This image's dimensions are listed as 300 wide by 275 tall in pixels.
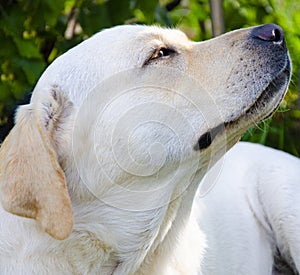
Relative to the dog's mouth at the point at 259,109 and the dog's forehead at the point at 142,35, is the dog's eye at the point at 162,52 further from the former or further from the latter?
the dog's mouth at the point at 259,109

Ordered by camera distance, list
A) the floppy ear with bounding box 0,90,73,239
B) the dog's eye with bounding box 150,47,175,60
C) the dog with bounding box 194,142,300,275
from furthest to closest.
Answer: the dog with bounding box 194,142,300,275 → the dog's eye with bounding box 150,47,175,60 → the floppy ear with bounding box 0,90,73,239

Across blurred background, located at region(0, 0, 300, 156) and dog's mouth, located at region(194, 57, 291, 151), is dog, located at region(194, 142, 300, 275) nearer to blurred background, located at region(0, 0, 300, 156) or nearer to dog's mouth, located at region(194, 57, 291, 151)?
blurred background, located at region(0, 0, 300, 156)

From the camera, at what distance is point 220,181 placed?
3.97 m

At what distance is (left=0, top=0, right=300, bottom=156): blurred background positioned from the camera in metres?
4.86

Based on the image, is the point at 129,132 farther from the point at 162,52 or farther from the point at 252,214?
the point at 252,214

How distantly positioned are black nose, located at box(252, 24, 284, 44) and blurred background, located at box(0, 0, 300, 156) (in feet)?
4.93

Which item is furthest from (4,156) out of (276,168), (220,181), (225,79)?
(276,168)

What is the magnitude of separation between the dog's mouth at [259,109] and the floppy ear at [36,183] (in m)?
0.53

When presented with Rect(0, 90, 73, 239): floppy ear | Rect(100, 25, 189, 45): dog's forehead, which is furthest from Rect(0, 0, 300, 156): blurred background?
Rect(0, 90, 73, 239): floppy ear

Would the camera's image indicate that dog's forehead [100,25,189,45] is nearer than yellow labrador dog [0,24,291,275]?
No

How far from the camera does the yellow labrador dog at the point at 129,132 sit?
9.81 feet

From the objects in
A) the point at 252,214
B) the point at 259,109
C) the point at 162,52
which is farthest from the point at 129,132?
the point at 252,214

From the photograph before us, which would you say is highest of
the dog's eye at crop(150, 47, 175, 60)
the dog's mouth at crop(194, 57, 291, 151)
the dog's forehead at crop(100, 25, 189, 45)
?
the dog's forehead at crop(100, 25, 189, 45)

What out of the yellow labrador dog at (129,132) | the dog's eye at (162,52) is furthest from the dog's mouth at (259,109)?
the dog's eye at (162,52)
